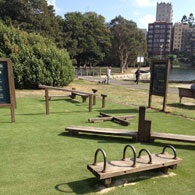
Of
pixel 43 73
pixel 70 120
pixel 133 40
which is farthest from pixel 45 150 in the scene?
pixel 133 40

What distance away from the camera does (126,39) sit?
163 ft

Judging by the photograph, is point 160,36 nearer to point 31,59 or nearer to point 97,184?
point 31,59

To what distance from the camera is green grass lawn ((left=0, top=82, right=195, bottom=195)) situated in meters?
3.97

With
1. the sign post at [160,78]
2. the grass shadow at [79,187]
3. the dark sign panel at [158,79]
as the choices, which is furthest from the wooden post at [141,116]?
the dark sign panel at [158,79]

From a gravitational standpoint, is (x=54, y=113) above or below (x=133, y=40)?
below

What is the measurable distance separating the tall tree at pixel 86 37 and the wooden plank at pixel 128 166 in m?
44.5

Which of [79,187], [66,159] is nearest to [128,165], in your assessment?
[79,187]

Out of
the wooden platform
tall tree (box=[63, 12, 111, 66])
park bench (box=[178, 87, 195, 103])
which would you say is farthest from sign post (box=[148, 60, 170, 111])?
tall tree (box=[63, 12, 111, 66])

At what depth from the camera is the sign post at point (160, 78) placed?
11148 mm

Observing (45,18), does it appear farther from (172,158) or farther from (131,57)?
(172,158)

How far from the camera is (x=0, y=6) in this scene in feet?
124

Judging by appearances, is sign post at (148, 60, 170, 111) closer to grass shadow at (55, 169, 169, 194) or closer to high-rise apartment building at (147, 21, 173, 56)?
grass shadow at (55, 169, 169, 194)

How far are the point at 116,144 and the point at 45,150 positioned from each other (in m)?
1.67

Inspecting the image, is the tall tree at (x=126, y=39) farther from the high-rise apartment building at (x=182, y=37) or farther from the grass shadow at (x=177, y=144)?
the high-rise apartment building at (x=182, y=37)
